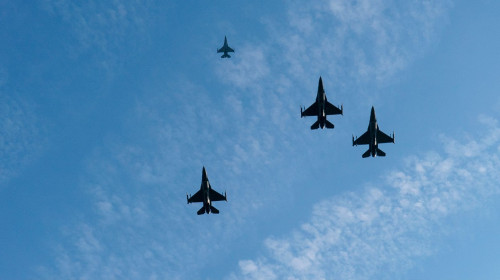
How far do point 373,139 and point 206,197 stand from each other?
26825 millimetres

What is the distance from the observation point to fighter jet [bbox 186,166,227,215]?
2953 inches

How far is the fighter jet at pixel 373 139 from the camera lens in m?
75.2

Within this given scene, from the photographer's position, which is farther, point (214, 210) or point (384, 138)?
point (384, 138)

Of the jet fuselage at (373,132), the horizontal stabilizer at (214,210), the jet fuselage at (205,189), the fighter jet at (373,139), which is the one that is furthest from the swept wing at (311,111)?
the horizontal stabilizer at (214,210)

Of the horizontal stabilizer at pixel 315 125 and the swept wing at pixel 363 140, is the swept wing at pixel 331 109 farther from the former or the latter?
the swept wing at pixel 363 140

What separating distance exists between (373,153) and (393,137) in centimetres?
437

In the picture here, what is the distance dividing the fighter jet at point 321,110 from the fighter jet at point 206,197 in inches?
699

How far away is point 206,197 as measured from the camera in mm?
75125

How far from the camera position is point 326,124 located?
77.1 m

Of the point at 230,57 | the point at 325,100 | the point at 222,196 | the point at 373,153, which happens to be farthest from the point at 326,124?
the point at 230,57

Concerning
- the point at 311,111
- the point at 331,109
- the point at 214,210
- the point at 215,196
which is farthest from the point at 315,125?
the point at 214,210

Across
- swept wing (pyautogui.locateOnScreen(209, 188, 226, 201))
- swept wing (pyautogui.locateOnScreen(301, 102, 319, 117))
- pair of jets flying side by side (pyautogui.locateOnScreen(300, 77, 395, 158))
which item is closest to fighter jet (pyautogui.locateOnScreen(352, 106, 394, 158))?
pair of jets flying side by side (pyautogui.locateOnScreen(300, 77, 395, 158))

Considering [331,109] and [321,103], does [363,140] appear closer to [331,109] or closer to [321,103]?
[331,109]

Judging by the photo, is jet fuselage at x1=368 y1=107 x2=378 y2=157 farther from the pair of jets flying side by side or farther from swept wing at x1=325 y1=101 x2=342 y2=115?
swept wing at x1=325 y1=101 x2=342 y2=115
